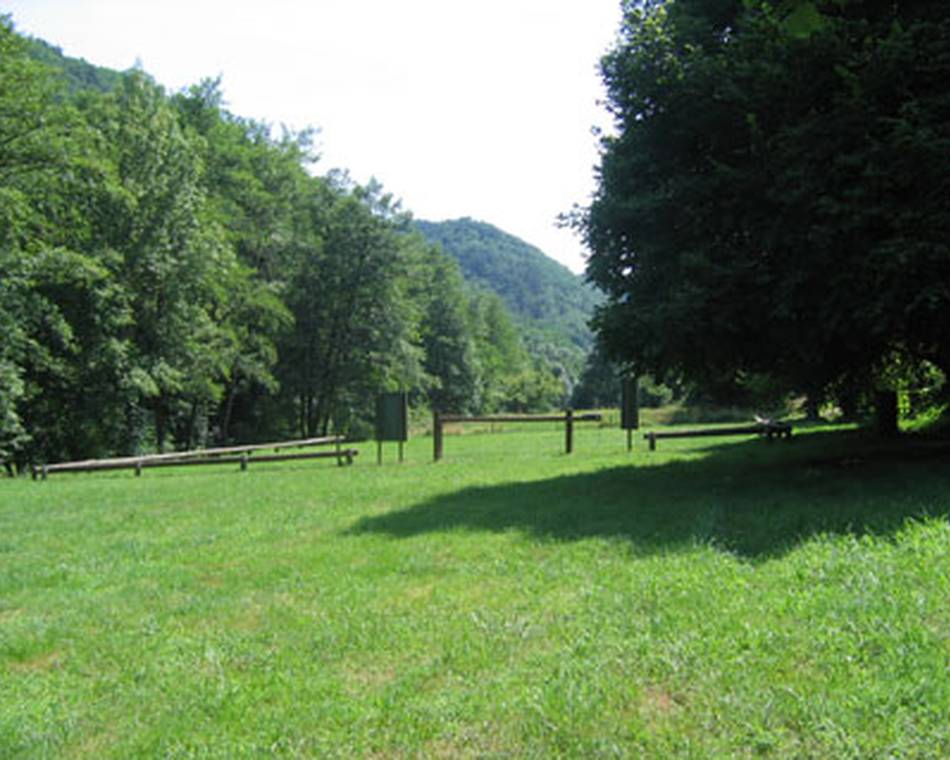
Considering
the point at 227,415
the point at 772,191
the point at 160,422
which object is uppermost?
the point at 772,191

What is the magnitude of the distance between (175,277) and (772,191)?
2638 cm

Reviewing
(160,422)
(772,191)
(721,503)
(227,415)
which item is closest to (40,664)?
(721,503)

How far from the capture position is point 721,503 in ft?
29.3

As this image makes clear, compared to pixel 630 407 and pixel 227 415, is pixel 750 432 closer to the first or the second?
pixel 630 407

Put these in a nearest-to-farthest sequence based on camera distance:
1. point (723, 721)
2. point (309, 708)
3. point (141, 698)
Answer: point (723, 721), point (309, 708), point (141, 698)

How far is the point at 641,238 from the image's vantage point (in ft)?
36.4

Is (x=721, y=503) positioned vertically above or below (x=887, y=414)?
below

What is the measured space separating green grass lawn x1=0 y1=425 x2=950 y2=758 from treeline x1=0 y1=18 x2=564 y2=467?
1927 cm

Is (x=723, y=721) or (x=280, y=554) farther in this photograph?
(x=280, y=554)

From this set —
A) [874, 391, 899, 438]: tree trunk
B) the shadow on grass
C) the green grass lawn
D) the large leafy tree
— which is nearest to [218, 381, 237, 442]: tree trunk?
the shadow on grass

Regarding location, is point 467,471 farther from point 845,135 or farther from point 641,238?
point 845,135

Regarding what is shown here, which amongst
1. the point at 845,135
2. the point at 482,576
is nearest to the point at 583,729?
the point at 482,576

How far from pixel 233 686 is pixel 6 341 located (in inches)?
952

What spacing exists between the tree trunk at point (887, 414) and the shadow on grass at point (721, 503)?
135 centimetres
